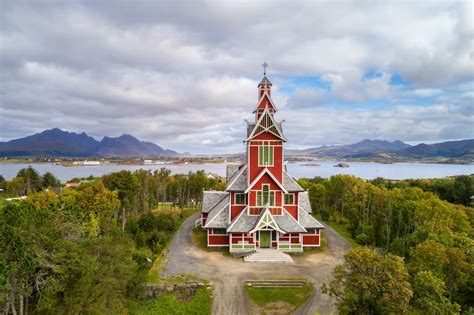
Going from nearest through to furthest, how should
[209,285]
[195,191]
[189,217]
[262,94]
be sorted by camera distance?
[209,285] < [262,94] < [189,217] < [195,191]

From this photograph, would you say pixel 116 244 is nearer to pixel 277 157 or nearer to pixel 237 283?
pixel 237 283

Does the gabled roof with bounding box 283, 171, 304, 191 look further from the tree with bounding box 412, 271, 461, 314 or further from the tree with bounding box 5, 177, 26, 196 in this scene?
the tree with bounding box 5, 177, 26, 196

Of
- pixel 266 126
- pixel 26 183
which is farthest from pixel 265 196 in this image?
pixel 26 183

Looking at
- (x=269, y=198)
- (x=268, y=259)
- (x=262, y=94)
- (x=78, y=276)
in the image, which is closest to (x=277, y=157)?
(x=269, y=198)

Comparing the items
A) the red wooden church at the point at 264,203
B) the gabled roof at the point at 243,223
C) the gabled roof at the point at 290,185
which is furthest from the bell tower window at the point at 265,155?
the gabled roof at the point at 243,223

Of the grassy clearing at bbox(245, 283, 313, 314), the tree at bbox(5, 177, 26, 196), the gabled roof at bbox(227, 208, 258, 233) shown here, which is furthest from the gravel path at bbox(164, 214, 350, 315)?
the tree at bbox(5, 177, 26, 196)

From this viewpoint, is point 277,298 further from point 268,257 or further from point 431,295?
point 431,295

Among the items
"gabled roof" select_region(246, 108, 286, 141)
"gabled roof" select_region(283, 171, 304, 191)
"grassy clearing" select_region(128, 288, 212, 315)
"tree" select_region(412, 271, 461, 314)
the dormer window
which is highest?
"gabled roof" select_region(246, 108, 286, 141)
